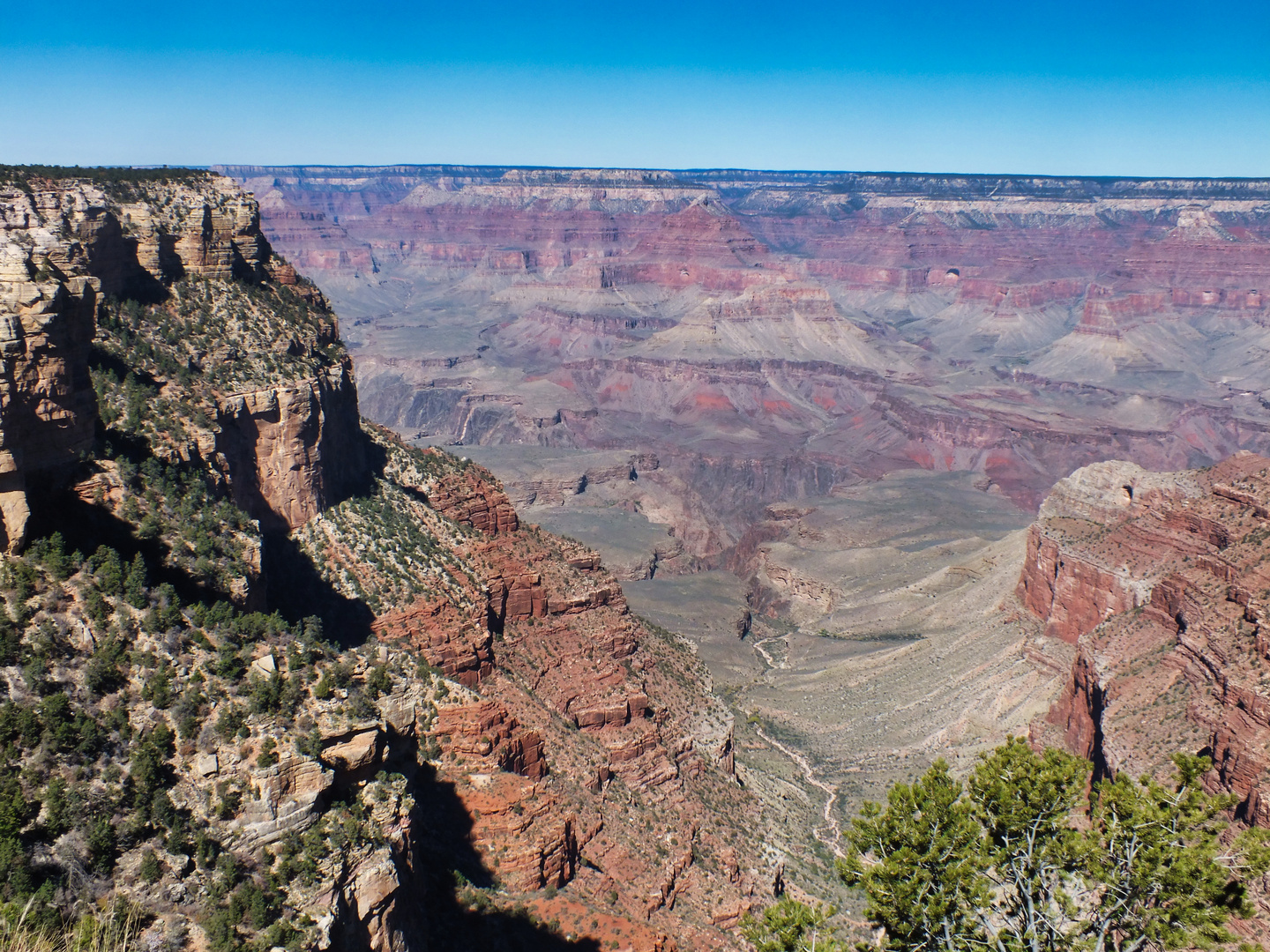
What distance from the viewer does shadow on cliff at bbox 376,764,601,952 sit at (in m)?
23.2

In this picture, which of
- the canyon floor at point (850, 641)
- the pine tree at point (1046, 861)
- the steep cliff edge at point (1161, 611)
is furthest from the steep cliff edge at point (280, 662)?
the steep cliff edge at point (1161, 611)

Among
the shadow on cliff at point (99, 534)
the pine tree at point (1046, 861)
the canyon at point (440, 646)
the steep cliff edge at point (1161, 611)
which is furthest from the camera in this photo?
the steep cliff edge at point (1161, 611)

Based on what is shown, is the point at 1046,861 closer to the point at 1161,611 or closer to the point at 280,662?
the point at 280,662

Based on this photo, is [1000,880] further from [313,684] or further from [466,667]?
[466,667]

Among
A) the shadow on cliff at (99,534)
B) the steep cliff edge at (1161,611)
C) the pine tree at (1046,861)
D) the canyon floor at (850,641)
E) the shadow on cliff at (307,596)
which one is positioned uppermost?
the shadow on cliff at (99,534)

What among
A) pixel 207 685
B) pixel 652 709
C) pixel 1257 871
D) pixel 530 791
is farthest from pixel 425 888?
pixel 652 709

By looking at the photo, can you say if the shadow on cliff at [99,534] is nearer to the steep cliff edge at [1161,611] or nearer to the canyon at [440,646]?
the canyon at [440,646]

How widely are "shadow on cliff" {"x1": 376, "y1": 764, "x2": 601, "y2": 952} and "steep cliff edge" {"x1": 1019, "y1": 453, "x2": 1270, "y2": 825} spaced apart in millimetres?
25083

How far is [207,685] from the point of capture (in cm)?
1936

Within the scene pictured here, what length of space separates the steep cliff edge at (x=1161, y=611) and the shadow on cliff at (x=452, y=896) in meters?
25.1

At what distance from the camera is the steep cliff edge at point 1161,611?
39.1 m

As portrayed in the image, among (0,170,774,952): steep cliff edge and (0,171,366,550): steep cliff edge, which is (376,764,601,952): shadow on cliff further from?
(0,171,366,550): steep cliff edge

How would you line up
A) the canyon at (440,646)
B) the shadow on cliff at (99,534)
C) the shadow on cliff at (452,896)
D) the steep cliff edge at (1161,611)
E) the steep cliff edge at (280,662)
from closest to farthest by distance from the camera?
the steep cliff edge at (280,662), the canyon at (440,646), the shadow on cliff at (99,534), the shadow on cliff at (452,896), the steep cliff edge at (1161,611)

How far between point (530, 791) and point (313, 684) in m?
12.0
